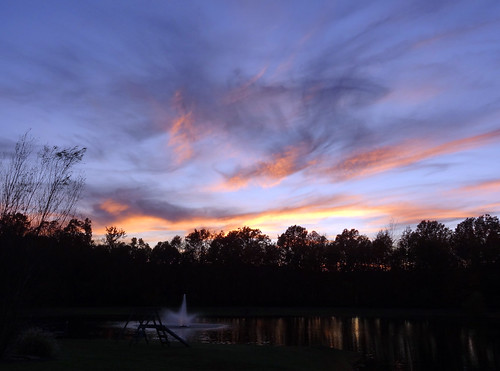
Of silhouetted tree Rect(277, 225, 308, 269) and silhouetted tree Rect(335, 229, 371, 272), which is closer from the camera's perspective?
silhouetted tree Rect(335, 229, 371, 272)

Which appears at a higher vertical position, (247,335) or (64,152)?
(64,152)

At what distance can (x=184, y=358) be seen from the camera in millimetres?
24297

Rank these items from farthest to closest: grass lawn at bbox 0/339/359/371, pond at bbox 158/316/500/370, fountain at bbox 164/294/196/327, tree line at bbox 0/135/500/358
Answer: tree line at bbox 0/135/500/358, fountain at bbox 164/294/196/327, pond at bbox 158/316/500/370, grass lawn at bbox 0/339/359/371

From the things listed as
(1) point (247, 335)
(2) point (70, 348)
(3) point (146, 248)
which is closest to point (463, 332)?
(1) point (247, 335)

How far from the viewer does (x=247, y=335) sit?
43.5 metres

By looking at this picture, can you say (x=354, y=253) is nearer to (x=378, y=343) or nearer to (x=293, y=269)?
(x=293, y=269)

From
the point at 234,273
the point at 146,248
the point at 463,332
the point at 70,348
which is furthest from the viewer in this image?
the point at 146,248

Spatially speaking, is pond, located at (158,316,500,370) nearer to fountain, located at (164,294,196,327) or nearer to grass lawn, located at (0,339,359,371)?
fountain, located at (164,294,196,327)

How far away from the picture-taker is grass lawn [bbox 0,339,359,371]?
66.0 ft

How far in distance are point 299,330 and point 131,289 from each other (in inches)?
2399

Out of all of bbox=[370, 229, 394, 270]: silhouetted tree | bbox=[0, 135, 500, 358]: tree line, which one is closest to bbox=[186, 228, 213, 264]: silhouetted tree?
bbox=[0, 135, 500, 358]: tree line

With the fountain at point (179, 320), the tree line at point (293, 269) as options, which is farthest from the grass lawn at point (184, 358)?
the tree line at point (293, 269)

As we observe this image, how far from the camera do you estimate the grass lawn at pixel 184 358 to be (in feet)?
66.0

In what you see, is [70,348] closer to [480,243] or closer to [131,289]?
[131,289]
